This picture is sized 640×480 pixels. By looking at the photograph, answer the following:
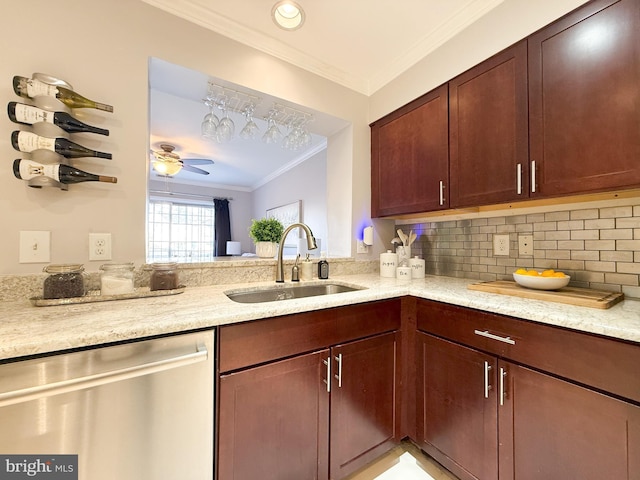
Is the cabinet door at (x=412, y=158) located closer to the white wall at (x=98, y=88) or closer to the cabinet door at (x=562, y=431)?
the cabinet door at (x=562, y=431)

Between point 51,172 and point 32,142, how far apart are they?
123 millimetres

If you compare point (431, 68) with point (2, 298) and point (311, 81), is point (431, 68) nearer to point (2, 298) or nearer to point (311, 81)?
point (311, 81)

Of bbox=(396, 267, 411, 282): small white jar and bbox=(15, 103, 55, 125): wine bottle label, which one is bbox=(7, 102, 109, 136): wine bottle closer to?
bbox=(15, 103, 55, 125): wine bottle label

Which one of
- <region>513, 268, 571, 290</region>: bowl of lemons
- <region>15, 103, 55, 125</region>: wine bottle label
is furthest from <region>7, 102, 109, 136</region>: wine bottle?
<region>513, 268, 571, 290</region>: bowl of lemons

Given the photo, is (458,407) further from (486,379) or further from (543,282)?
(543,282)

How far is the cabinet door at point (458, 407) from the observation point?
1.06 m

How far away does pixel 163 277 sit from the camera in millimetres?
1221

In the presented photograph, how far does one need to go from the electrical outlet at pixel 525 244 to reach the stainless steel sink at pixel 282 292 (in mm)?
931

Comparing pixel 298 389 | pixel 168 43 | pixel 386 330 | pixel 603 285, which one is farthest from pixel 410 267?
pixel 168 43

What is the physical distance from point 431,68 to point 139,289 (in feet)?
6.71

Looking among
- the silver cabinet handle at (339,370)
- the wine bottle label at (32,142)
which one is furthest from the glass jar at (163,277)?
the silver cabinet handle at (339,370)

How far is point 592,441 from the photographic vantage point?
81cm

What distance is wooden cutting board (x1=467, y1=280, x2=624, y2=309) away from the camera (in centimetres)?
99

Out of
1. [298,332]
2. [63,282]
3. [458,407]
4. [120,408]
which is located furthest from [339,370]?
[63,282]
